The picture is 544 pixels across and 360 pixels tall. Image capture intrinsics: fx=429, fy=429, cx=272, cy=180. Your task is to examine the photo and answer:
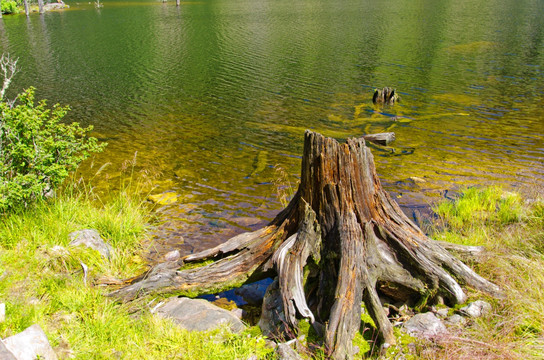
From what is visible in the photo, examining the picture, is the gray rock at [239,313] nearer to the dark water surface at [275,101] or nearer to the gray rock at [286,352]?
the gray rock at [286,352]

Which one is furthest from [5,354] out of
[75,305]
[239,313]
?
[239,313]

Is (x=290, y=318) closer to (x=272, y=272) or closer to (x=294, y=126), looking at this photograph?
(x=272, y=272)

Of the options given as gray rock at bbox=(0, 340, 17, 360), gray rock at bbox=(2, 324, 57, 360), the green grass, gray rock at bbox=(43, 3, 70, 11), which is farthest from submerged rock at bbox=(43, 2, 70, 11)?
gray rock at bbox=(0, 340, 17, 360)

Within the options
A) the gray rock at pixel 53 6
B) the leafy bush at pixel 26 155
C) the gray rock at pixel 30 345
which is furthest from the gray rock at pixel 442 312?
the gray rock at pixel 53 6

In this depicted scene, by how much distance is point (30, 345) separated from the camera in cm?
428

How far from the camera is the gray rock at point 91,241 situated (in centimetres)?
718

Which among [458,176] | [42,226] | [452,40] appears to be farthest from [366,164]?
[452,40]

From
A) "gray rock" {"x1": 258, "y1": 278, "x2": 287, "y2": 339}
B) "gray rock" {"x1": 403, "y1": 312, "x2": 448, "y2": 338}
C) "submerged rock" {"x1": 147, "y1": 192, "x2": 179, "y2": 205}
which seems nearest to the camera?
"gray rock" {"x1": 403, "y1": 312, "x2": 448, "y2": 338}

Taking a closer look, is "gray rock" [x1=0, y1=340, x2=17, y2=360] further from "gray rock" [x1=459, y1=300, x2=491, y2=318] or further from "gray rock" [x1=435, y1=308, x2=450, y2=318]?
"gray rock" [x1=459, y1=300, x2=491, y2=318]

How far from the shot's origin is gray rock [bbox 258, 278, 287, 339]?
5430 millimetres

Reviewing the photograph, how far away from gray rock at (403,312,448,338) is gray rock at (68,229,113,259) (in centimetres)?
504

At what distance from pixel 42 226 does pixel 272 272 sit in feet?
12.7

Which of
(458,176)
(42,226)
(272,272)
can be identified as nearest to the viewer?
(272,272)

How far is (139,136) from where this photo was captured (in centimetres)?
1556
